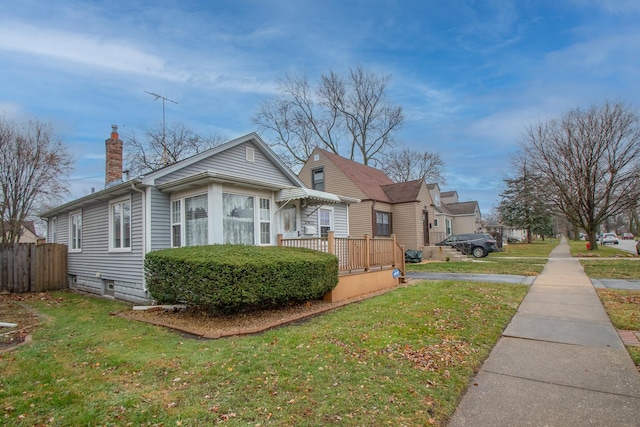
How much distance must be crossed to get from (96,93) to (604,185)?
29.7 m

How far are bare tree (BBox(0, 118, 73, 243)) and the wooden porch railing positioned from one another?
13.7 meters

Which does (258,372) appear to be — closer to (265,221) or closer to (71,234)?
(265,221)

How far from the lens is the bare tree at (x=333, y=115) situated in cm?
3155

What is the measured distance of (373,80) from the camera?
1296 inches

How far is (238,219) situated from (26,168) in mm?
13000

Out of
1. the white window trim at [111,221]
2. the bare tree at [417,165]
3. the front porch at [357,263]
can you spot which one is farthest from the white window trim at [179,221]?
the bare tree at [417,165]

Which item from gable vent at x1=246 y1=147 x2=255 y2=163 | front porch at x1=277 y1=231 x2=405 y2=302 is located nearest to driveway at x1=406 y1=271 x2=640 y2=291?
front porch at x1=277 y1=231 x2=405 y2=302

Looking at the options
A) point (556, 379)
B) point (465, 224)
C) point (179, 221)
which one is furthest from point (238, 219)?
point (465, 224)

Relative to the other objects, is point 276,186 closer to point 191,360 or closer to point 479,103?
point 191,360

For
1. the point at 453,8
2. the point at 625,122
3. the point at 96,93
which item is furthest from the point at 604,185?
the point at 96,93

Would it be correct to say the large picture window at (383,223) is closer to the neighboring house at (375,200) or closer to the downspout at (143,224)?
the neighboring house at (375,200)

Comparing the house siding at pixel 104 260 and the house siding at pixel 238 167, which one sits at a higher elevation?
the house siding at pixel 238 167

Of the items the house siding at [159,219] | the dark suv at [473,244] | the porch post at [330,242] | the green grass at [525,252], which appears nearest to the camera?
the porch post at [330,242]

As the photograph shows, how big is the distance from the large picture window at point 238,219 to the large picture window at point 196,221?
0.46 m
